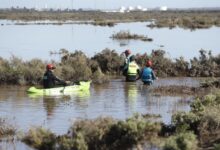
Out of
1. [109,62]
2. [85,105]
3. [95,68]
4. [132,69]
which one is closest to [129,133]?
[85,105]

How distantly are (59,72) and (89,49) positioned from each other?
18.2 metres

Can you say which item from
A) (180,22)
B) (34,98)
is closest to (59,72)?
(34,98)

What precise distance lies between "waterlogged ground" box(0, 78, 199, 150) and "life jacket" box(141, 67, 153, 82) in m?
0.46

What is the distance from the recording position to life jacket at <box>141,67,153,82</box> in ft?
90.2

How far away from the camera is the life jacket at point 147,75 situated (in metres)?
27.5

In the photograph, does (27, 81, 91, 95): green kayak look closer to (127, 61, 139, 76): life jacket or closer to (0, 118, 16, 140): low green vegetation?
(127, 61, 139, 76): life jacket

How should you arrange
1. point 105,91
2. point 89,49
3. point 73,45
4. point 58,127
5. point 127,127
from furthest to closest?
point 73,45 → point 89,49 → point 105,91 → point 58,127 → point 127,127

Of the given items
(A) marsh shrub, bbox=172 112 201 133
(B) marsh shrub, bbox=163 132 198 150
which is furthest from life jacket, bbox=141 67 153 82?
(B) marsh shrub, bbox=163 132 198 150

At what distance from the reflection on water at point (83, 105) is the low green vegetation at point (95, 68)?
4.06 feet

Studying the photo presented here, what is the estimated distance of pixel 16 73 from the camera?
29.1 meters

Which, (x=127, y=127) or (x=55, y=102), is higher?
(x=127, y=127)

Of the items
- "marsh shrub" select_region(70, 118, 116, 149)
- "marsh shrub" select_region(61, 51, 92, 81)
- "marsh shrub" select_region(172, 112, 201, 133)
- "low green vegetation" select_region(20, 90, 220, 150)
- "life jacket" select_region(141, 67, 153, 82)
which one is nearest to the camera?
"low green vegetation" select_region(20, 90, 220, 150)

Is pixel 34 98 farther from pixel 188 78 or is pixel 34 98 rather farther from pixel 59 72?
pixel 188 78

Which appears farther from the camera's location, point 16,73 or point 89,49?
point 89,49
